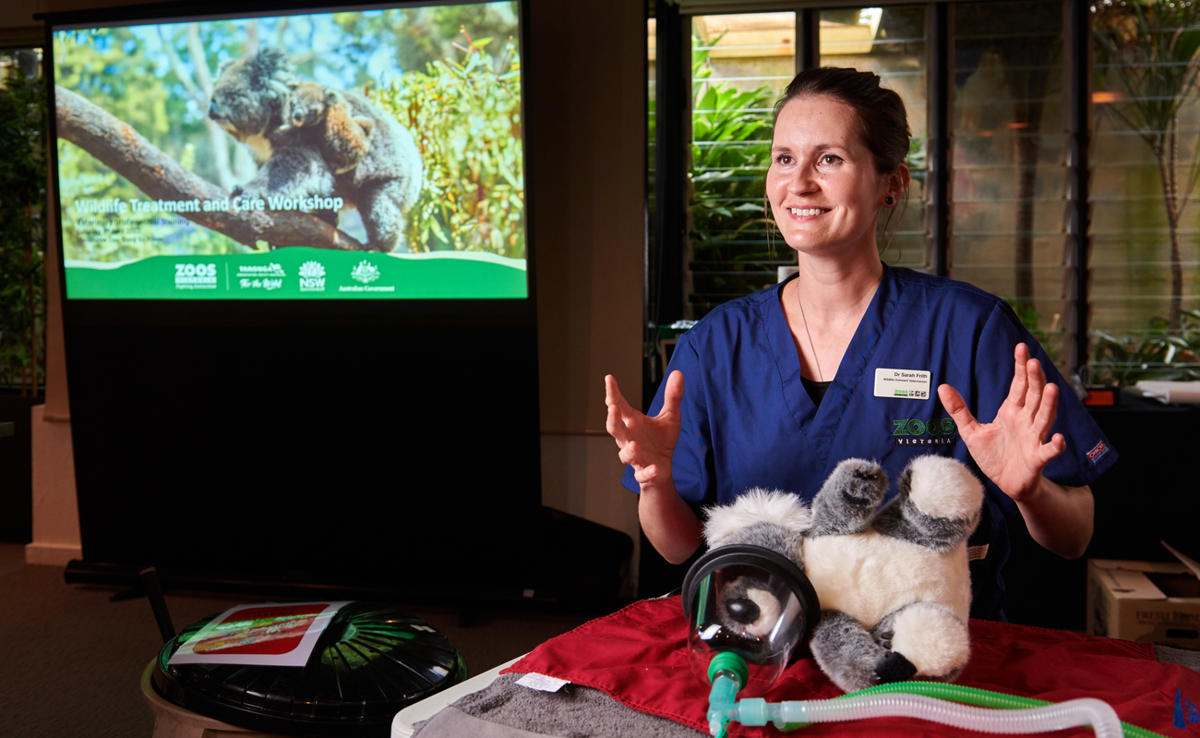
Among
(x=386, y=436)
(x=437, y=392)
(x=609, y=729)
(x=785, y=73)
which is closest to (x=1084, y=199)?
(x=785, y=73)

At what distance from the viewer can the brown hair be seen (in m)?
1.28

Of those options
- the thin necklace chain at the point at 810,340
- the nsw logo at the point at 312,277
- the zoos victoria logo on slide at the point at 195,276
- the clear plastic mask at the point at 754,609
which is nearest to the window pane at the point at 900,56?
the nsw logo at the point at 312,277

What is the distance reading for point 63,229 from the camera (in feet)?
10.5

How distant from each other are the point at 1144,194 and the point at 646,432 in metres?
2.91

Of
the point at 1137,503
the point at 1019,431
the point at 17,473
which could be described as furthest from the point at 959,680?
the point at 17,473

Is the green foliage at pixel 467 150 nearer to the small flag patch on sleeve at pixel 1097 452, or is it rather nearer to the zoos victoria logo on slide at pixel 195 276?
the zoos victoria logo on slide at pixel 195 276

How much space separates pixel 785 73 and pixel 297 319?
76.8 inches

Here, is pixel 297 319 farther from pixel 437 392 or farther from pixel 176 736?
pixel 176 736

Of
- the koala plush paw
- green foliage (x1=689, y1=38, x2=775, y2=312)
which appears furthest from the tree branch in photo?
the koala plush paw

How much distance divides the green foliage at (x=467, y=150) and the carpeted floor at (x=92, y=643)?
3.93ft

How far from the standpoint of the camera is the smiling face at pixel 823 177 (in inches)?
49.5

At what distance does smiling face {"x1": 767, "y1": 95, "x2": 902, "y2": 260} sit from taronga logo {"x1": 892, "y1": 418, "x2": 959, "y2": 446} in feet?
0.88

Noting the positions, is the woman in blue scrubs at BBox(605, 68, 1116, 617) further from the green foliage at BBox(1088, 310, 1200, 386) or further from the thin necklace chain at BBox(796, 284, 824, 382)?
the green foliage at BBox(1088, 310, 1200, 386)

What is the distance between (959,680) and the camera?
894 mm
